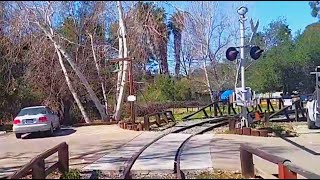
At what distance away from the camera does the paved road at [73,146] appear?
42.6ft

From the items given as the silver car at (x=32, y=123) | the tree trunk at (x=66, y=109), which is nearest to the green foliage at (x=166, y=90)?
the tree trunk at (x=66, y=109)

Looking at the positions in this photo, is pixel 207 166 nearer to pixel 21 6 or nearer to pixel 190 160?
pixel 190 160

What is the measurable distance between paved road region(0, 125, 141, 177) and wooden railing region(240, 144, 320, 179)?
4202mm

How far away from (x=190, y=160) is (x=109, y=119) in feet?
58.1

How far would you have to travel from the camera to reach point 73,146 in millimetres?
16531

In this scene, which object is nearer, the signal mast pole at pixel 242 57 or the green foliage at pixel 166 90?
the signal mast pole at pixel 242 57

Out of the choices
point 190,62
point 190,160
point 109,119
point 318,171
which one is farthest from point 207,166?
point 190,62

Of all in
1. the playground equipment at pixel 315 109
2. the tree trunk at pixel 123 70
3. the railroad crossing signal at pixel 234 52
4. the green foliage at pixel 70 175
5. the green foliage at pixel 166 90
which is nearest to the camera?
the green foliage at pixel 70 175

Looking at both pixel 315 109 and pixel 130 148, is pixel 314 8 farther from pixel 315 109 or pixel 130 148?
pixel 130 148

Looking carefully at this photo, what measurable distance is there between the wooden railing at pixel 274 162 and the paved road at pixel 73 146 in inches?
165

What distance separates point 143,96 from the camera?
3875 centimetres

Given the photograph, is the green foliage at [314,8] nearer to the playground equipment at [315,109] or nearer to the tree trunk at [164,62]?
the tree trunk at [164,62]

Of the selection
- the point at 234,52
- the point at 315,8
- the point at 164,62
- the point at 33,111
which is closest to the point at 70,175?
the point at 234,52

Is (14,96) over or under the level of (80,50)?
under
